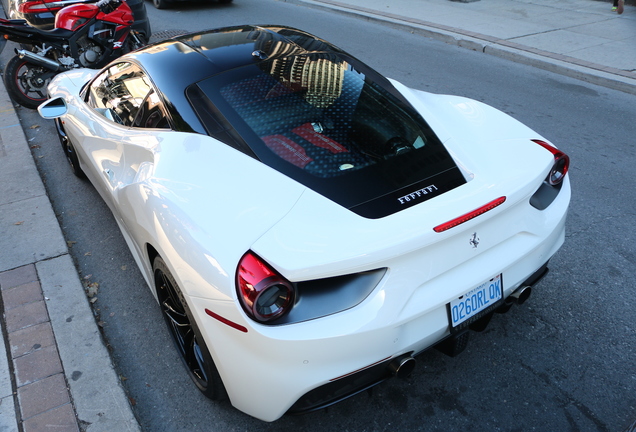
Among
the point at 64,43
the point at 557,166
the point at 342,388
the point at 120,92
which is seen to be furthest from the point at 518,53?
the point at 342,388

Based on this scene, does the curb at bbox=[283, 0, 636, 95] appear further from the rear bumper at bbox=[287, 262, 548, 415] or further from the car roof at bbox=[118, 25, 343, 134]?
the rear bumper at bbox=[287, 262, 548, 415]

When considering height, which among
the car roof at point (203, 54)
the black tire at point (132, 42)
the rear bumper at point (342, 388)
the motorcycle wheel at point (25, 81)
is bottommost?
the motorcycle wheel at point (25, 81)

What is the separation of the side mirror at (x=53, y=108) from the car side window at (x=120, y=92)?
180mm

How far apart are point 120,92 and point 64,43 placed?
14.4 ft

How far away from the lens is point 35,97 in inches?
281

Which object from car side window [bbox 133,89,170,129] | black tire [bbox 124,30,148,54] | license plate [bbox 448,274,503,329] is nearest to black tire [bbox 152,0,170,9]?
black tire [bbox 124,30,148,54]

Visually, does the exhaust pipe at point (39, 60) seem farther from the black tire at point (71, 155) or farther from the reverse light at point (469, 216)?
the reverse light at point (469, 216)

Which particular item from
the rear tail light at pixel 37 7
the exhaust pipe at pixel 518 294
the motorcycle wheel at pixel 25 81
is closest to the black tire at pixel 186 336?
the exhaust pipe at pixel 518 294

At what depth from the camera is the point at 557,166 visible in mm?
2748

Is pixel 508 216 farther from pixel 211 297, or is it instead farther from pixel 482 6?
pixel 482 6

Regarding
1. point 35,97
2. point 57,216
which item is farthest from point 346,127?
point 35,97

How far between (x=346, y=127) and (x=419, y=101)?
2.05ft

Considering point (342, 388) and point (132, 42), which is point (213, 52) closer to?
point (342, 388)

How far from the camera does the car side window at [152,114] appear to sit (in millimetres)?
2908
